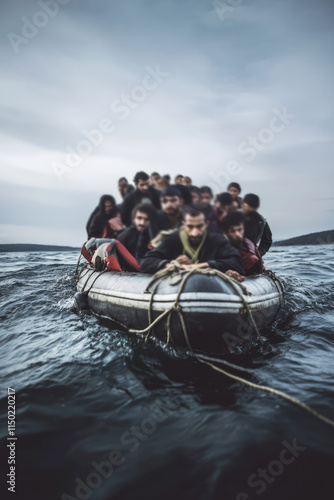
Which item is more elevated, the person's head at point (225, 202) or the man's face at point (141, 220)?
the person's head at point (225, 202)

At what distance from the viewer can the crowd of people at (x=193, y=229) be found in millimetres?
4387

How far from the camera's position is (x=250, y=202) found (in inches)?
242

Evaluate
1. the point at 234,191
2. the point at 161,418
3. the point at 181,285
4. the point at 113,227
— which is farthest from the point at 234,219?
the point at 113,227

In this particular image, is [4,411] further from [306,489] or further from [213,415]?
[306,489]

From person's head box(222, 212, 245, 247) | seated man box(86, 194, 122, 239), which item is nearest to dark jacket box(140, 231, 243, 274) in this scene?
person's head box(222, 212, 245, 247)

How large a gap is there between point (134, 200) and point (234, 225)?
247cm

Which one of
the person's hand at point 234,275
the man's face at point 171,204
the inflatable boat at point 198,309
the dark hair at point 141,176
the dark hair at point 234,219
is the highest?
the dark hair at point 141,176

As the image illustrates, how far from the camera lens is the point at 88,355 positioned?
14.1 feet

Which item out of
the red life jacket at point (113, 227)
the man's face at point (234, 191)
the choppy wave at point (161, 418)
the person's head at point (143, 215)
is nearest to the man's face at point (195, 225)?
the person's head at point (143, 215)

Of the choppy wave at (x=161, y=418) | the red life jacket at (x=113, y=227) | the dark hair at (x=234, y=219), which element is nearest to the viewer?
the choppy wave at (x=161, y=418)

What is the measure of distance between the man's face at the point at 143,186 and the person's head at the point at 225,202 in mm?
1519

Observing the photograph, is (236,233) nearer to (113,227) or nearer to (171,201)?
(171,201)

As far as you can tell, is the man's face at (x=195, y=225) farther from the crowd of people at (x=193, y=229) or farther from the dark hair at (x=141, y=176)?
the dark hair at (x=141, y=176)

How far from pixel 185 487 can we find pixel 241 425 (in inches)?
29.9
